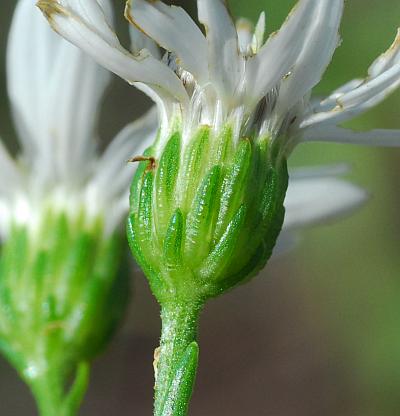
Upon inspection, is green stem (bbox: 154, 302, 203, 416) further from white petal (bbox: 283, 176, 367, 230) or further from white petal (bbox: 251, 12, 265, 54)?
white petal (bbox: 283, 176, 367, 230)

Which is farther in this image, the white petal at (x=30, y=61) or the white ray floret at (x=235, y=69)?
the white petal at (x=30, y=61)

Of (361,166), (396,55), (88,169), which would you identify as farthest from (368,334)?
(396,55)

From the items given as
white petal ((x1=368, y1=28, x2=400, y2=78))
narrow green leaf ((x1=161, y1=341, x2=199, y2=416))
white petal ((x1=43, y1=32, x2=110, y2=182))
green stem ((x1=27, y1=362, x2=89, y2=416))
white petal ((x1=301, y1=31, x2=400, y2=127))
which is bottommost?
narrow green leaf ((x1=161, y1=341, x2=199, y2=416))

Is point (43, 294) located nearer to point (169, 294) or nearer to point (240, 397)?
point (169, 294)

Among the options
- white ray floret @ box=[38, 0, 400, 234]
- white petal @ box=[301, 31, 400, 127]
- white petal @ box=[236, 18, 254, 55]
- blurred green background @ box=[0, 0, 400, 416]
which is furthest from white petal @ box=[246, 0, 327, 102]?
blurred green background @ box=[0, 0, 400, 416]

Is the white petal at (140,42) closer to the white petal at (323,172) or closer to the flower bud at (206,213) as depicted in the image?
the flower bud at (206,213)

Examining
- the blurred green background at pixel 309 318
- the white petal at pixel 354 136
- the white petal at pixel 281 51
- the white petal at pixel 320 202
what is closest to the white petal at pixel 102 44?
the white petal at pixel 281 51

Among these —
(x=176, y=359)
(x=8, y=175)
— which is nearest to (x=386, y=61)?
(x=176, y=359)
